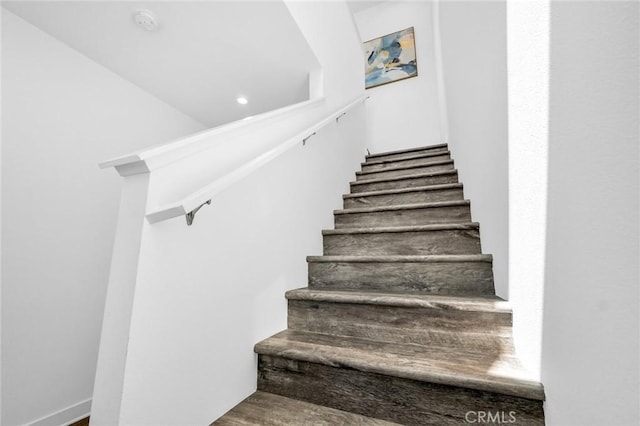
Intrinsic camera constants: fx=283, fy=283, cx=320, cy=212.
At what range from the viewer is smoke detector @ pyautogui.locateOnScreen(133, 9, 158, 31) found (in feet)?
4.37

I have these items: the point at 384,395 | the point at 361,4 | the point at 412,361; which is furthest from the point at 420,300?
the point at 361,4

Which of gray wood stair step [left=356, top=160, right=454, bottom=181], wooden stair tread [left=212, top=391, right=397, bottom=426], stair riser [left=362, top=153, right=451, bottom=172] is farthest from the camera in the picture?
stair riser [left=362, top=153, right=451, bottom=172]

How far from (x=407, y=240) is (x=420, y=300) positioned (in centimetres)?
49

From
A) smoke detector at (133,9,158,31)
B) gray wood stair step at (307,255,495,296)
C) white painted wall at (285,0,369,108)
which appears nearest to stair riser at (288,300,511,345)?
gray wood stair step at (307,255,495,296)

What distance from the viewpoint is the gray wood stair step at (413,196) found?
1798 millimetres

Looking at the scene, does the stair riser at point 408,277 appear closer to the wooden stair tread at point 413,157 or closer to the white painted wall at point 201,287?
the white painted wall at point 201,287

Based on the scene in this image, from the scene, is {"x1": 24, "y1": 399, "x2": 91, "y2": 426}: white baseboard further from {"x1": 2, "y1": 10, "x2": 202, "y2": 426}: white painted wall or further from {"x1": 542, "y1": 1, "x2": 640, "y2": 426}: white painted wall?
{"x1": 542, "y1": 1, "x2": 640, "y2": 426}: white painted wall

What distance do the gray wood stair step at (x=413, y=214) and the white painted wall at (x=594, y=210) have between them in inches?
40.0

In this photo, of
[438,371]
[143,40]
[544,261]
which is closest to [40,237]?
[143,40]

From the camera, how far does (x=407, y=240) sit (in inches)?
57.4

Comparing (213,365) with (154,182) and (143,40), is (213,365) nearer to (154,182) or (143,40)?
(154,182)

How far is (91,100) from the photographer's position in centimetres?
167

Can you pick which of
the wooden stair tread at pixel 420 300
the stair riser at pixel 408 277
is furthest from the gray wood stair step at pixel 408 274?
the wooden stair tread at pixel 420 300

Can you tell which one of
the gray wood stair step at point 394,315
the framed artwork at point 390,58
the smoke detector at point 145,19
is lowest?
the gray wood stair step at point 394,315
